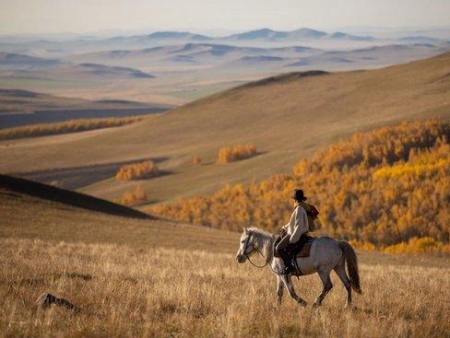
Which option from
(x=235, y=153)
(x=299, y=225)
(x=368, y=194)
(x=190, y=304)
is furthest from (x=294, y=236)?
(x=235, y=153)

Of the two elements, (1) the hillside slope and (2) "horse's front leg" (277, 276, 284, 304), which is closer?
(2) "horse's front leg" (277, 276, 284, 304)

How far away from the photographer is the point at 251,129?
154500mm

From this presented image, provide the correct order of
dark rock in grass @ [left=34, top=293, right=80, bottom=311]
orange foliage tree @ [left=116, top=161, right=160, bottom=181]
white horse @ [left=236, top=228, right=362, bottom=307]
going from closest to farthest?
1. dark rock in grass @ [left=34, top=293, right=80, bottom=311]
2. white horse @ [left=236, top=228, right=362, bottom=307]
3. orange foliage tree @ [left=116, top=161, right=160, bottom=181]

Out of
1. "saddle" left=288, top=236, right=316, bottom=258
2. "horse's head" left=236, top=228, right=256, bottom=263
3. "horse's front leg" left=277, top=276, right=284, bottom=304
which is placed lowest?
"horse's front leg" left=277, top=276, right=284, bottom=304

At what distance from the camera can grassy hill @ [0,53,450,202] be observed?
11512 centimetres

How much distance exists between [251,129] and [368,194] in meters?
70.5

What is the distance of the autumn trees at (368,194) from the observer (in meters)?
76.2

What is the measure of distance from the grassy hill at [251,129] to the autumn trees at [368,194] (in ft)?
24.1

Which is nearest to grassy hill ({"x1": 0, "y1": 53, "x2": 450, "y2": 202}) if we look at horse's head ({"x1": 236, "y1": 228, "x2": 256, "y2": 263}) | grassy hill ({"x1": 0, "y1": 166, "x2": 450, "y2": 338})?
grassy hill ({"x1": 0, "y1": 166, "x2": 450, "y2": 338})

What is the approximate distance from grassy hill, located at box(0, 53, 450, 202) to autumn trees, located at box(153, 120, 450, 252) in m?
7.35

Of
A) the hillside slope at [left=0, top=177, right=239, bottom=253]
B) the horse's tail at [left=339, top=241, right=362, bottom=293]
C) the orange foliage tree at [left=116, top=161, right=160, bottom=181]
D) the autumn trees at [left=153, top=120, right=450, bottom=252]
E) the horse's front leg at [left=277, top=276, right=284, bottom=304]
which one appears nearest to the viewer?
the horse's front leg at [left=277, top=276, right=284, bottom=304]

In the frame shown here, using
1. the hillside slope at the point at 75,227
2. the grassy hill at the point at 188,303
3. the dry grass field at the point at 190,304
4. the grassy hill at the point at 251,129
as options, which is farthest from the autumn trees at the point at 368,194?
the grassy hill at the point at 188,303

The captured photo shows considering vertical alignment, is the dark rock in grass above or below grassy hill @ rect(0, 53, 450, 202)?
above

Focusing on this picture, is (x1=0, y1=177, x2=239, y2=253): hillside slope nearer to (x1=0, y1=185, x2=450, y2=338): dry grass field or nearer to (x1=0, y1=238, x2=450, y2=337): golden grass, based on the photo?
(x1=0, y1=185, x2=450, y2=338): dry grass field
